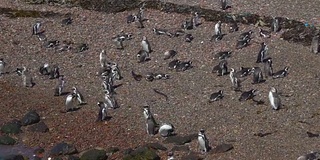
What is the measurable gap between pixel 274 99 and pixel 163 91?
4.59 metres

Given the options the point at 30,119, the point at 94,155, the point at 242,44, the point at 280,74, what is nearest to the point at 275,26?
the point at 242,44

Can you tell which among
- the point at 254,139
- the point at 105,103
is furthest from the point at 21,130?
the point at 254,139

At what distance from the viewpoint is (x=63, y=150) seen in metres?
24.3

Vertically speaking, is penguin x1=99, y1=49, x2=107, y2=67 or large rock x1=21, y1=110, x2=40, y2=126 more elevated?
penguin x1=99, y1=49, x2=107, y2=67

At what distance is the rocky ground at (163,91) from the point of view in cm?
2422

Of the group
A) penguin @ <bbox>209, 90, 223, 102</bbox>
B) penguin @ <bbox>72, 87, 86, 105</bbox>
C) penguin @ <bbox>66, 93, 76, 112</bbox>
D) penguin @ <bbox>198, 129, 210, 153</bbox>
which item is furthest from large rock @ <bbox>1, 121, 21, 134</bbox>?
penguin @ <bbox>198, 129, 210, 153</bbox>

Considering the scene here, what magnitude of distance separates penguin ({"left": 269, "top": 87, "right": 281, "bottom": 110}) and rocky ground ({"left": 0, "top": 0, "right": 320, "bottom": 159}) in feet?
0.87

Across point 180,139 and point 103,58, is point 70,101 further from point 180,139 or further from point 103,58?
point 180,139

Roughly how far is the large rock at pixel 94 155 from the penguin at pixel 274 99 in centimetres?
584

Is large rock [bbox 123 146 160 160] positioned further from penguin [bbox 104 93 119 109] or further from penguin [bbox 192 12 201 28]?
penguin [bbox 192 12 201 28]

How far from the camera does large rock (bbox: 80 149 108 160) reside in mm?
23453

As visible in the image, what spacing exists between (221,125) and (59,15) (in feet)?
51.8

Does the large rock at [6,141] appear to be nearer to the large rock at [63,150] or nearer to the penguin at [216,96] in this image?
the large rock at [63,150]

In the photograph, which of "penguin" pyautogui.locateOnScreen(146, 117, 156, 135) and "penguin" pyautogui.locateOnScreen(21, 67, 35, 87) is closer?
"penguin" pyautogui.locateOnScreen(146, 117, 156, 135)
